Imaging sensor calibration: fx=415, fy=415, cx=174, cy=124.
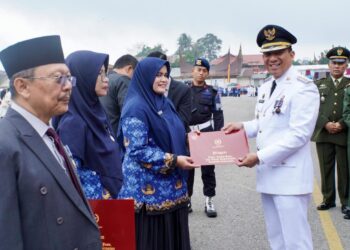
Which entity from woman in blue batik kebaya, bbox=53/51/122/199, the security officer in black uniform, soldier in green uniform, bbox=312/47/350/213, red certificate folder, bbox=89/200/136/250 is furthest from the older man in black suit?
→ soldier in green uniform, bbox=312/47/350/213

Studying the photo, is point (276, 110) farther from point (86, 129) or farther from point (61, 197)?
point (61, 197)

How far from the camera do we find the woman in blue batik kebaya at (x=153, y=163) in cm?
293

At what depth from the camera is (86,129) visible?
2.60 m

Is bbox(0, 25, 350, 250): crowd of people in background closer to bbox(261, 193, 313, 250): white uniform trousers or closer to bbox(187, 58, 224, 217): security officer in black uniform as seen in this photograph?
bbox(261, 193, 313, 250): white uniform trousers

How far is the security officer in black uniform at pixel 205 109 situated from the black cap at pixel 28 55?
12.1 ft

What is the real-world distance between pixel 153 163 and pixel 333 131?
3.33 m

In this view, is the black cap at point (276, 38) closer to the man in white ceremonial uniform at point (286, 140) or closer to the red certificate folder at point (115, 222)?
the man in white ceremonial uniform at point (286, 140)

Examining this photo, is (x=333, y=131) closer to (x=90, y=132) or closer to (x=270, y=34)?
(x=270, y=34)

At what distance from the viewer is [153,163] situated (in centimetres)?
292

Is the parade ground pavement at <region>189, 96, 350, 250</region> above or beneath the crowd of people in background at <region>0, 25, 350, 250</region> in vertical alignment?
beneath

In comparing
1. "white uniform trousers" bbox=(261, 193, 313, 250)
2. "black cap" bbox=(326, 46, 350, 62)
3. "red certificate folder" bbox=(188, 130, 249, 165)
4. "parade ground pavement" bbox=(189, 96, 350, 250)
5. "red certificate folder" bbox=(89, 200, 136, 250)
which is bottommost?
"parade ground pavement" bbox=(189, 96, 350, 250)

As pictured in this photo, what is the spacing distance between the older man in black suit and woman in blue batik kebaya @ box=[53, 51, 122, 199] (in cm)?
69

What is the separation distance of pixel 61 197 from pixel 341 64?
471 centimetres

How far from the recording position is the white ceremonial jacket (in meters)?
2.94
